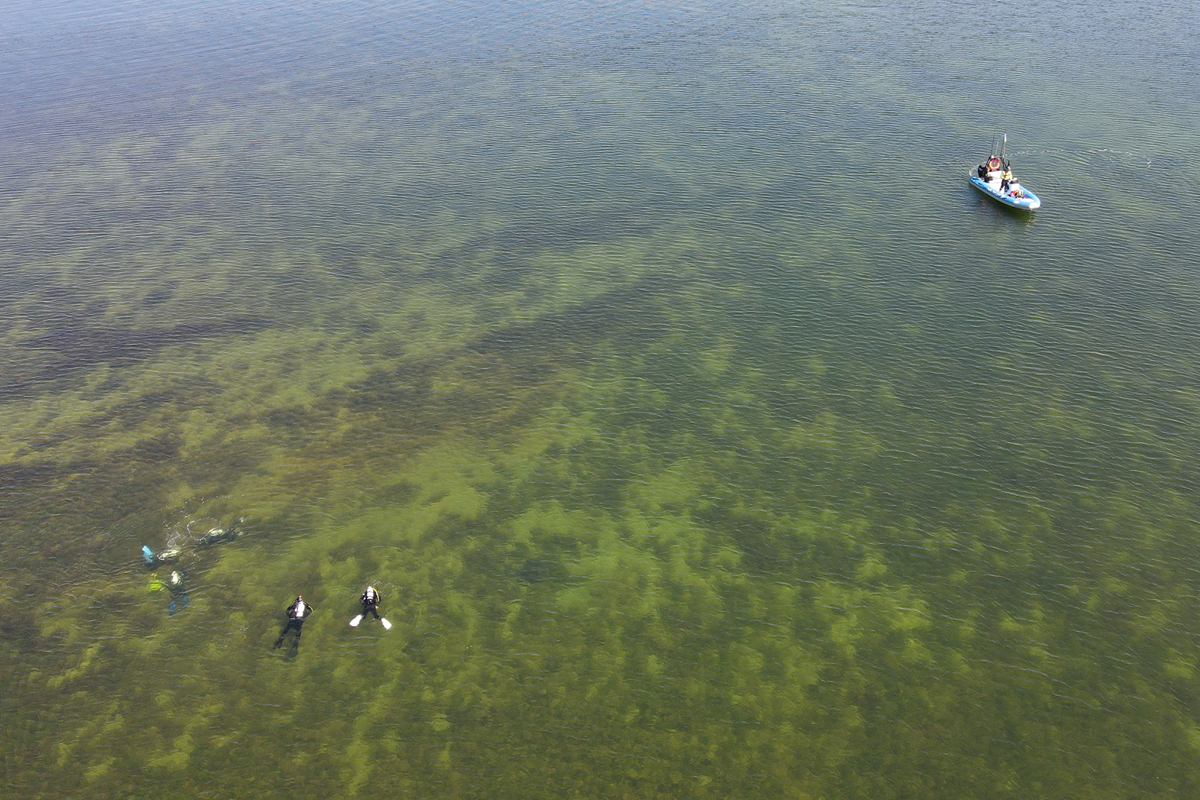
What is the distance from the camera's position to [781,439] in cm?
4481

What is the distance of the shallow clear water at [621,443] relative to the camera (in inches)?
1246

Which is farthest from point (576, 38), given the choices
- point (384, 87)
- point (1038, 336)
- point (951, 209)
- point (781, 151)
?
point (1038, 336)

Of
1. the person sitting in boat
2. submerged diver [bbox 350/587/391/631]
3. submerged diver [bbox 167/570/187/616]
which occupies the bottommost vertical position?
submerged diver [bbox 167/570/187/616]

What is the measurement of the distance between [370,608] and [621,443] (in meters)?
16.2

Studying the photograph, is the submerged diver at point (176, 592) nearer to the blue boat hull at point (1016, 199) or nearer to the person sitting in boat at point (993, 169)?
the blue boat hull at point (1016, 199)

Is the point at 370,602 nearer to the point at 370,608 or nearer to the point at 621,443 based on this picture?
the point at 370,608

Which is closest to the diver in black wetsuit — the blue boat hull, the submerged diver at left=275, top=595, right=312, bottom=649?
the submerged diver at left=275, top=595, right=312, bottom=649

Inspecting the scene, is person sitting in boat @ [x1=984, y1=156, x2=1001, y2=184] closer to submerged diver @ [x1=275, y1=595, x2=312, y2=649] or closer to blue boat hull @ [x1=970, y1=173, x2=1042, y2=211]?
blue boat hull @ [x1=970, y1=173, x2=1042, y2=211]

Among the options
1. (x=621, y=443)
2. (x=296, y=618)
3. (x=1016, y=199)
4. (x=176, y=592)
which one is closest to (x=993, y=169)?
(x=1016, y=199)

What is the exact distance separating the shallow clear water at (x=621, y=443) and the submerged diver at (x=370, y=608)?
1.10 meters

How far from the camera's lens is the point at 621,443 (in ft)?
Answer: 149

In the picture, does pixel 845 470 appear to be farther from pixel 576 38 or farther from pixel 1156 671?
pixel 576 38

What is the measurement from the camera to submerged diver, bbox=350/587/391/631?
1406 inches

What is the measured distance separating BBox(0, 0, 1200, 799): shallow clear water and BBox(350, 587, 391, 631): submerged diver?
1100mm
